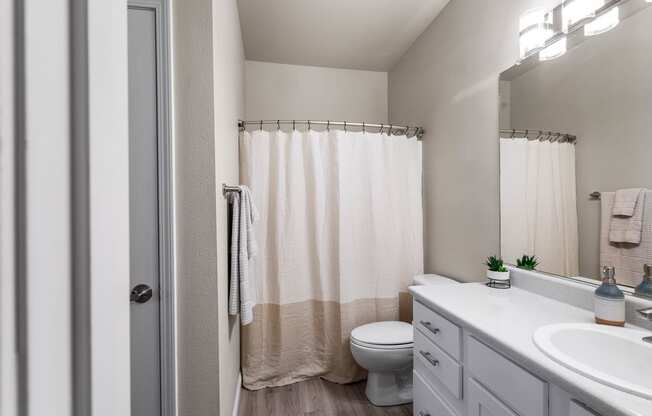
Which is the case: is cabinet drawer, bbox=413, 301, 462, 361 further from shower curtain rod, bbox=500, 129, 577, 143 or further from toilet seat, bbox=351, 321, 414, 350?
shower curtain rod, bbox=500, 129, 577, 143

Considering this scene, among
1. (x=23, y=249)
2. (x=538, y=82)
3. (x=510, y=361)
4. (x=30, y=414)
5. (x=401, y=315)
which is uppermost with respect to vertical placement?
(x=538, y=82)

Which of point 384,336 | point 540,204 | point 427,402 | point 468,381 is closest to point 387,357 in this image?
point 384,336

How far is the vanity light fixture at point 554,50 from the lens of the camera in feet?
4.63

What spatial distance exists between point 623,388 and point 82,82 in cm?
111

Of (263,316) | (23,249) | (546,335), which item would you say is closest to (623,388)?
(546,335)

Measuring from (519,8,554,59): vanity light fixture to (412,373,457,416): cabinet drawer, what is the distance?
1670 mm

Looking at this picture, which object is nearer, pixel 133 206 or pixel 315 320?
pixel 133 206

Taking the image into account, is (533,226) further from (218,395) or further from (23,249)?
(23,249)

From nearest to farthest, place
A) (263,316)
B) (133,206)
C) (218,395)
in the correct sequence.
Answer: (133,206), (218,395), (263,316)

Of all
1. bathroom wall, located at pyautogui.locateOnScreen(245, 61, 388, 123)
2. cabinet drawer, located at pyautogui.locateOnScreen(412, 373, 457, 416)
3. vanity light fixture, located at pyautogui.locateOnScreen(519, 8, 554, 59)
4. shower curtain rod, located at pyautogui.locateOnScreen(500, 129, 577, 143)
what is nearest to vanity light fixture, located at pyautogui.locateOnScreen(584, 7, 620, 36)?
vanity light fixture, located at pyautogui.locateOnScreen(519, 8, 554, 59)

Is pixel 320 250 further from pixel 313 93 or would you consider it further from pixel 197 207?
pixel 313 93

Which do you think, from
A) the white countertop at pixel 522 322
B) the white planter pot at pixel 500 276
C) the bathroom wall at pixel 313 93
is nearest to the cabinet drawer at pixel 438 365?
the white countertop at pixel 522 322

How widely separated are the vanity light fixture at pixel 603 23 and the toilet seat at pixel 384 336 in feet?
5.73

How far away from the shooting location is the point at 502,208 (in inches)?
66.4
